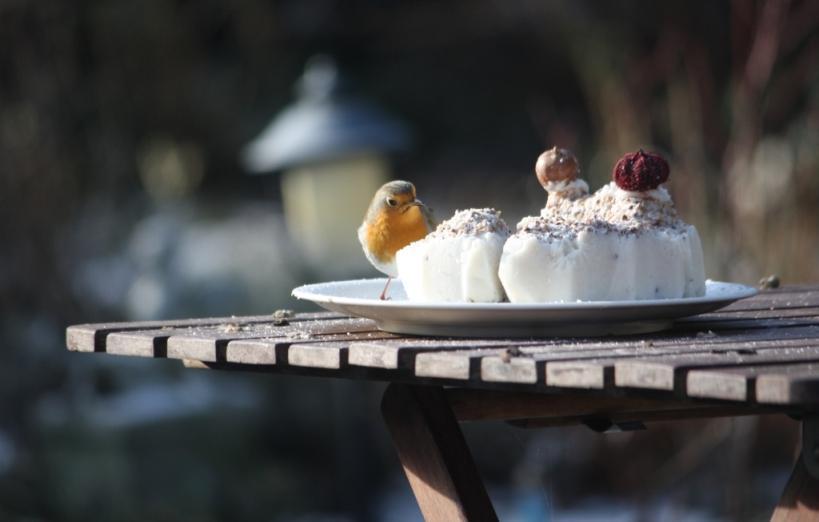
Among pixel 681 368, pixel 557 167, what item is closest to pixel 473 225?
pixel 557 167

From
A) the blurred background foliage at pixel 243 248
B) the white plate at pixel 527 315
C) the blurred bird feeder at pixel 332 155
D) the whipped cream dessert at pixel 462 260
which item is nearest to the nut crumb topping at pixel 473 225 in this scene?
the whipped cream dessert at pixel 462 260

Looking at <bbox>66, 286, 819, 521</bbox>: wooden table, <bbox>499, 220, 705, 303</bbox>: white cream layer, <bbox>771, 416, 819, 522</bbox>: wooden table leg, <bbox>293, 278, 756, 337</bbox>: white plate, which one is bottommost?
<bbox>771, 416, 819, 522</bbox>: wooden table leg

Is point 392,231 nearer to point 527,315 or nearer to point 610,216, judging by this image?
point 610,216

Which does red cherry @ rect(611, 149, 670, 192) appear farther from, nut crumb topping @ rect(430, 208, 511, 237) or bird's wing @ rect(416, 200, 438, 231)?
bird's wing @ rect(416, 200, 438, 231)

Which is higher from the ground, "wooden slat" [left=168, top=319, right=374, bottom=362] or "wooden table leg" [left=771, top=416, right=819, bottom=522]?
"wooden slat" [left=168, top=319, right=374, bottom=362]

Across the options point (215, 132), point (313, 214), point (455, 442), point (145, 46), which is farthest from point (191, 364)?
point (215, 132)

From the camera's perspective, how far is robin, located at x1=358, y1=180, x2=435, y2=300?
214 cm

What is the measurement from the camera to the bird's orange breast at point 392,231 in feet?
7.01

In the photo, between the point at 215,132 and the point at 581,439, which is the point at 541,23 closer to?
the point at 215,132

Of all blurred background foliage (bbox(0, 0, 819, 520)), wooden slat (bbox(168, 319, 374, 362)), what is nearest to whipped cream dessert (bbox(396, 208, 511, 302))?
wooden slat (bbox(168, 319, 374, 362))

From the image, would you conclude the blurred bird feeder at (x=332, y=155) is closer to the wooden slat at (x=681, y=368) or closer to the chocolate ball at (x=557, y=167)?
the chocolate ball at (x=557, y=167)

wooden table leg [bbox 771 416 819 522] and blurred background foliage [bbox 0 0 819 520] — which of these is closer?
wooden table leg [bbox 771 416 819 522]

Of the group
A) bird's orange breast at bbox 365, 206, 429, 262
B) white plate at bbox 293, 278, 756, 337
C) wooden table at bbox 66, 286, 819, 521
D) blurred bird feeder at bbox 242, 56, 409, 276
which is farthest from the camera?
blurred bird feeder at bbox 242, 56, 409, 276

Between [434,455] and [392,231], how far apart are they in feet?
1.61
